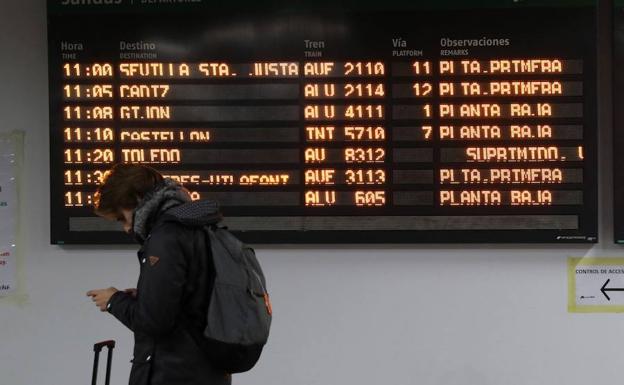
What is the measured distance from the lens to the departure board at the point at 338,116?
10.4 ft

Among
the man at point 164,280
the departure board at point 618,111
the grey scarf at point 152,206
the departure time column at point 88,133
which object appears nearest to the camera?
the man at point 164,280

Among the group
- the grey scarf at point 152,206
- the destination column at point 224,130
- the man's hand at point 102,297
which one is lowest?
the man's hand at point 102,297

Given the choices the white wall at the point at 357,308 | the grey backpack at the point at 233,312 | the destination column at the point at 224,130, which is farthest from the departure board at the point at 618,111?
the grey backpack at the point at 233,312

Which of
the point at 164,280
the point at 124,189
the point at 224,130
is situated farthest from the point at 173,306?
the point at 224,130

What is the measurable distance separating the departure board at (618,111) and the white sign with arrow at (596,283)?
A: 0.28 metres

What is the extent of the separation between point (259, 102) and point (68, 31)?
1073 mm

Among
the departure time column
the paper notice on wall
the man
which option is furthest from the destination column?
the man

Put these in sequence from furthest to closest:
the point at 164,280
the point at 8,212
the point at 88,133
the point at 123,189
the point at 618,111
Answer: the point at 8,212
the point at 88,133
the point at 618,111
the point at 123,189
the point at 164,280

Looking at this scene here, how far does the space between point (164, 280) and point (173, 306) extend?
0.28 ft

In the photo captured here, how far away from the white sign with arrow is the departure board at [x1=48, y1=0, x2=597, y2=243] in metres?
0.20

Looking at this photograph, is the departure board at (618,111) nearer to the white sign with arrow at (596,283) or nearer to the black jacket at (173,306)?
the white sign with arrow at (596,283)

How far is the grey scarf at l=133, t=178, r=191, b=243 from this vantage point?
204 centimetres

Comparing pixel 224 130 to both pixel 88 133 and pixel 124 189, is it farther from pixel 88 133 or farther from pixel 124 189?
pixel 124 189

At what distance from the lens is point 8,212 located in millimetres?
3426
